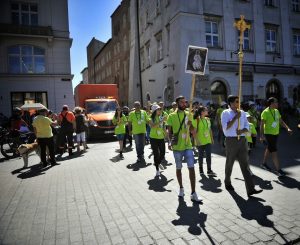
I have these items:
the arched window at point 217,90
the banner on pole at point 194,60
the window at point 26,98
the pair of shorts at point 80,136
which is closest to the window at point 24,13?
the window at point 26,98

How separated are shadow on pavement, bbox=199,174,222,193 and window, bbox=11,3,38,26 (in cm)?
2143

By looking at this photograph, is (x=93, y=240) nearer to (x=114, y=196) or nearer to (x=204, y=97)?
(x=114, y=196)

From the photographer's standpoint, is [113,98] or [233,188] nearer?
[233,188]

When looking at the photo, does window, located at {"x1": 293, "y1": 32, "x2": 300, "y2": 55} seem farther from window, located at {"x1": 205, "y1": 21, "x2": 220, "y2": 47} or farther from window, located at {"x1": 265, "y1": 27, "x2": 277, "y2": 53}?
window, located at {"x1": 205, "y1": 21, "x2": 220, "y2": 47}

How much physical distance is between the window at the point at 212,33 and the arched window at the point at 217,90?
3.06 metres

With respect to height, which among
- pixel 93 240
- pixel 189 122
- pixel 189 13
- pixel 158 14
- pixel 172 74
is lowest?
pixel 93 240

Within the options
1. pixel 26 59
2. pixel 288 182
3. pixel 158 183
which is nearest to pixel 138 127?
pixel 158 183

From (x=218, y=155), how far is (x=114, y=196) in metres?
5.16

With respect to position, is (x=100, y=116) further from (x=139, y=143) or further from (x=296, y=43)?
(x=296, y=43)

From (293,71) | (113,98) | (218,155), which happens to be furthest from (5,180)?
(293,71)

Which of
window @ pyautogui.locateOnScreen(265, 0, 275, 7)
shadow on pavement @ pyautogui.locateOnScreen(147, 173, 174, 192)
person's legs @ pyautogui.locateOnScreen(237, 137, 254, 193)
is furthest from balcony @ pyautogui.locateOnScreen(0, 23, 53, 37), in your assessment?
person's legs @ pyautogui.locateOnScreen(237, 137, 254, 193)

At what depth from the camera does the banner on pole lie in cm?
532

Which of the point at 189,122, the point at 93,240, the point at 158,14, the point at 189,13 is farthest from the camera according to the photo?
the point at 158,14

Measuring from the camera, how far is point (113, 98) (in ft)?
60.3
